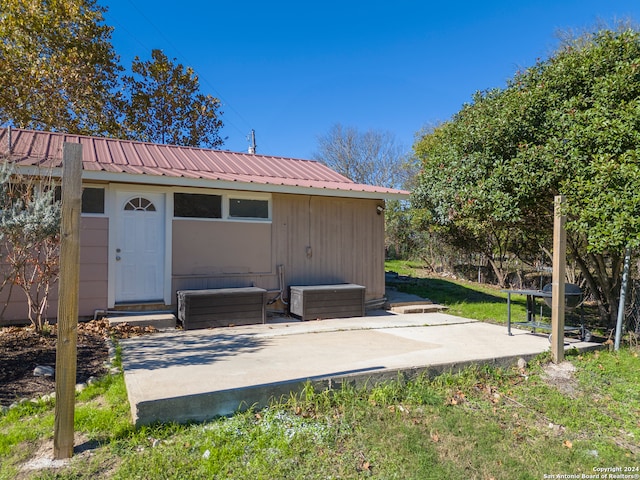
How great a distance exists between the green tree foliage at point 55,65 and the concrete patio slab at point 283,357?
1125cm

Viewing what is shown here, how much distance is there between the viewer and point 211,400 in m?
3.11

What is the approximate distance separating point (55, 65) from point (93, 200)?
31.7ft

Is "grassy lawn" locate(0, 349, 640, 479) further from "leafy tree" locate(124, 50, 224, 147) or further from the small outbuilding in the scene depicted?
"leafy tree" locate(124, 50, 224, 147)

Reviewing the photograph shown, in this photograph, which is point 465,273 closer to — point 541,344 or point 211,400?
point 541,344

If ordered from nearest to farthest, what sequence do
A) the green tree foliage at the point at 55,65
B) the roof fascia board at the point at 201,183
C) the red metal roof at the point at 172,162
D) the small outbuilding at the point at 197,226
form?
1. the roof fascia board at the point at 201,183
2. the small outbuilding at the point at 197,226
3. the red metal roof at the point at 172,162
4. the green tree foliage at the point at 55,65

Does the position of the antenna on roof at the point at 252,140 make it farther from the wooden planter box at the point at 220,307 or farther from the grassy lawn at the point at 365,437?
the grassy lawn at the point at 365,437

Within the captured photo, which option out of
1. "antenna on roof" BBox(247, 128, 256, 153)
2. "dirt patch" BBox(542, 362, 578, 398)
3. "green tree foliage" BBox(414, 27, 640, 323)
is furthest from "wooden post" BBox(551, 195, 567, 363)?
"antenna on roof" BBox(247, 128, 256, 153)

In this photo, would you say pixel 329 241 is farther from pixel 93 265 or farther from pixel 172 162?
pixel 93 265

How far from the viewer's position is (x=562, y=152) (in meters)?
5.44

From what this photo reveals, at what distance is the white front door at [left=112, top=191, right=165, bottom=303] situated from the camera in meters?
6.39

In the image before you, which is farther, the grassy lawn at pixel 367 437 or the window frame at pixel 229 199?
the window frame at pixel 229 199

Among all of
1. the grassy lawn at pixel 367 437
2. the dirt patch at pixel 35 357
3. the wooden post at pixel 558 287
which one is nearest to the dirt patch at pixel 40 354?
the dirt patch at pixel 35 357

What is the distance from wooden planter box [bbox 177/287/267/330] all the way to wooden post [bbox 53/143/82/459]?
11.1ft

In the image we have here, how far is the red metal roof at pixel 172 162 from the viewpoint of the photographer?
637cm
